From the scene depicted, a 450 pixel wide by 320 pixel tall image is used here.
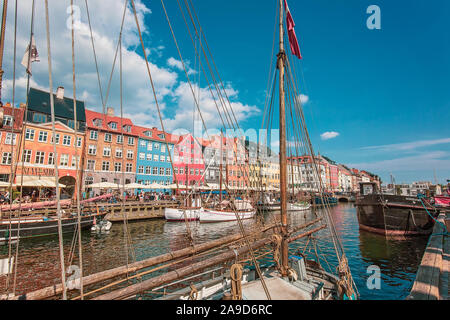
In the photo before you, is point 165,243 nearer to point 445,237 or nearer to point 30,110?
point 445,237

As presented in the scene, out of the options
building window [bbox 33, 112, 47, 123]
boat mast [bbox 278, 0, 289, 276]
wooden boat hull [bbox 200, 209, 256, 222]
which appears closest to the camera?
boat mast [bbox 278, 0, 289, 276]

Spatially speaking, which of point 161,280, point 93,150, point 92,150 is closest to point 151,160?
point 93,150

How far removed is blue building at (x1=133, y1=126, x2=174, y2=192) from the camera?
4647cm

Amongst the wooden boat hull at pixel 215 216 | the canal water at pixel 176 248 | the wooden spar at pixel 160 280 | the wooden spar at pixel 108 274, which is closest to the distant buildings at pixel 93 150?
the wooden boat hull at pixel 215 216

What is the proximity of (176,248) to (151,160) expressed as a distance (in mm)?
34974

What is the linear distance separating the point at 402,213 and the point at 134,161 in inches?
1726

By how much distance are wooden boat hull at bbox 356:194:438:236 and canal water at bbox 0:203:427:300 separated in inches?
38.3

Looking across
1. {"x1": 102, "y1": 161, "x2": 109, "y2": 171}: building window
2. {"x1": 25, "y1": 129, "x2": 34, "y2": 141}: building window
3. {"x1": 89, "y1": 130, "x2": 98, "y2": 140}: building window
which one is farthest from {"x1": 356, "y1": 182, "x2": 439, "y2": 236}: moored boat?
{"x1": 25, "y1": 129, "x2": 34, "y2": 141}: building window

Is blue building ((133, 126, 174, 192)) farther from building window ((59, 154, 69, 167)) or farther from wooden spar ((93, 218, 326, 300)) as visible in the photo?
wooden spar ((93, 218, 326, 300))

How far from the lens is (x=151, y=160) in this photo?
48.3 metres

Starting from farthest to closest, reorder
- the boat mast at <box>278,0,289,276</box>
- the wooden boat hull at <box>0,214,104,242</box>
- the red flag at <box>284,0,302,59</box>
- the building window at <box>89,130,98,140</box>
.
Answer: the building window at <box>89,130,98,140</box>, the wooden boat hull at <box>0,214,104,242</box>, the red flag at <box>284,0,302,59</box>, the boat mast at <box>278,0,289,276</box>

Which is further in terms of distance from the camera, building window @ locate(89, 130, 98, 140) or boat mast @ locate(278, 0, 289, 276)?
building window @ locate(89, 130, 98, 140)

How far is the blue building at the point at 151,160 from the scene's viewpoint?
46.5 meters

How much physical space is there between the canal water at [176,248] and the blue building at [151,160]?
24743 mm
